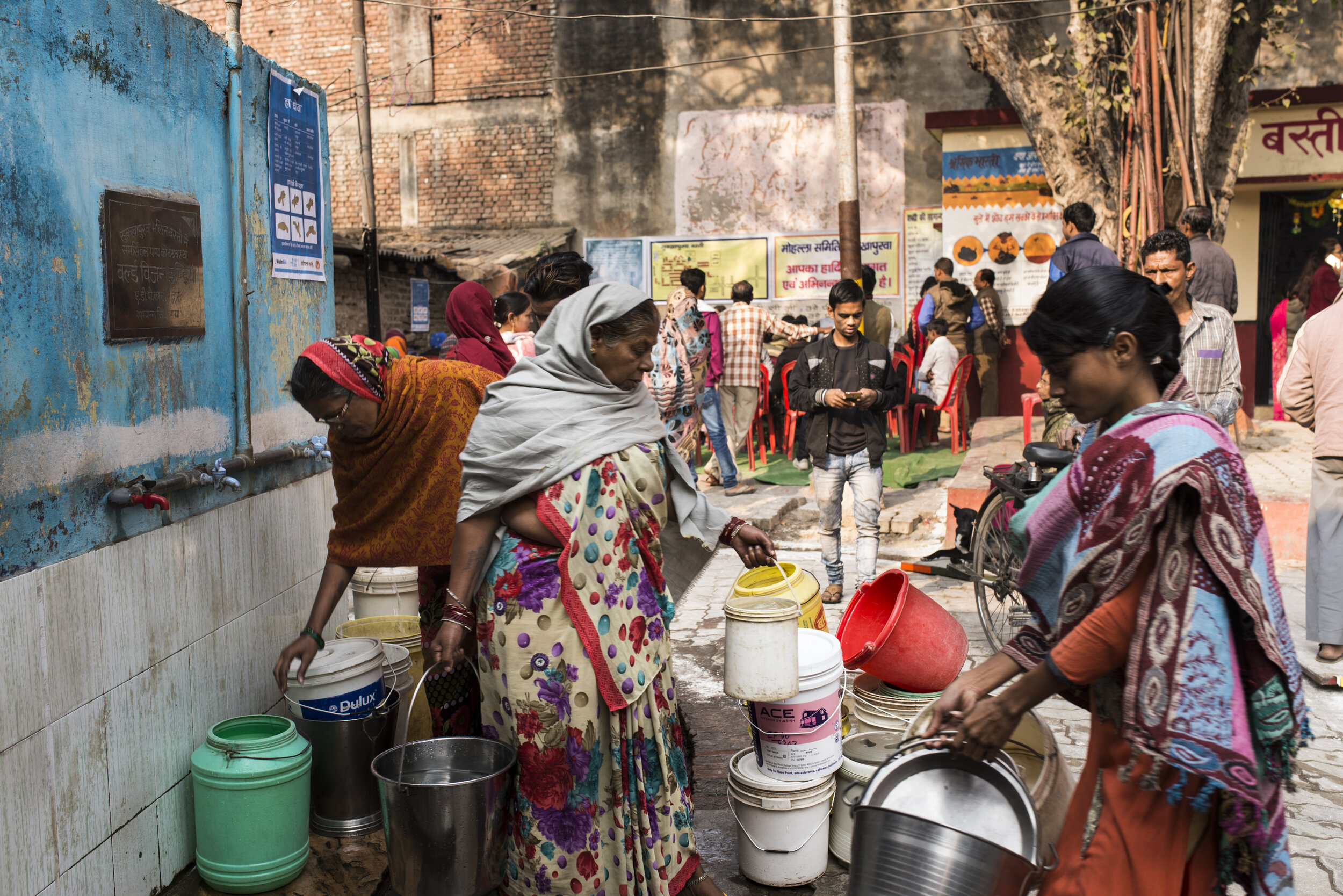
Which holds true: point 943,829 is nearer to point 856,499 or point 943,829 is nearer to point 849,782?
point 849,782

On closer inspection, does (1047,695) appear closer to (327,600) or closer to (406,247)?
(327,600)

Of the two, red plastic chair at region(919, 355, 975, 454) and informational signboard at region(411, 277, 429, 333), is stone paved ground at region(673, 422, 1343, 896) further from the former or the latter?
informational signboard at region(411, 277, 429, 333)

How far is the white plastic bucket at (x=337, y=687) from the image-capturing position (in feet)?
10.9

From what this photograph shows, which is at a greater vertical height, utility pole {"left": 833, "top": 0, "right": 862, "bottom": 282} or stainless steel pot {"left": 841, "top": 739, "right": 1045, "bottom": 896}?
utility pole {"left": 833, "top": 0, "right": 862, "bottom": 282}

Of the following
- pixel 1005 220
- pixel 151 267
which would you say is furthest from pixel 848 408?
pixel 1005 220

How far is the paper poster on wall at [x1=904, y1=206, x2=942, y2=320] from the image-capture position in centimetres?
1461

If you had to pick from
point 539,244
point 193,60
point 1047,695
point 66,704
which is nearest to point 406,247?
point 539,244

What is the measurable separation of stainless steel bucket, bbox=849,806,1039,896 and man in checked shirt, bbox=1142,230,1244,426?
4.16 metres

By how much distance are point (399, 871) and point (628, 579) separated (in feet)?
3.05

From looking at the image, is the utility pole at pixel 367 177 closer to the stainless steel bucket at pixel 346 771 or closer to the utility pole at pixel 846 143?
the utility pole at pixel 846 143

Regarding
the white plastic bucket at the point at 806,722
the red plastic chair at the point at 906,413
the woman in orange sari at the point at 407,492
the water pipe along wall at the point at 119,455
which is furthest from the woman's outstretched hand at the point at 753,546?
the red plastic chair at the point at 906,413

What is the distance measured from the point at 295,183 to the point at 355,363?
56.9 inches

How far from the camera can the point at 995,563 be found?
564 cm

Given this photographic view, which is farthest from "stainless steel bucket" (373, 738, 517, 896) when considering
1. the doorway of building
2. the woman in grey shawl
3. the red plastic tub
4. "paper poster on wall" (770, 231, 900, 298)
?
"paper poster on wall" (770, 231, 900, 298)
